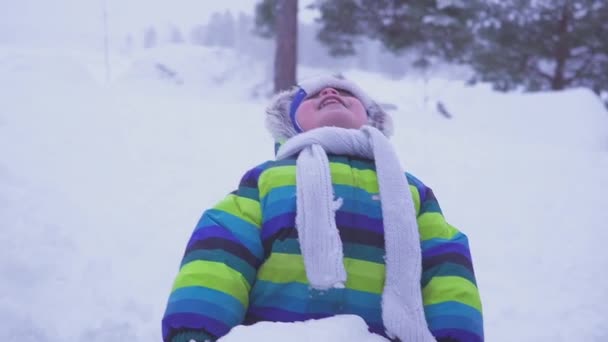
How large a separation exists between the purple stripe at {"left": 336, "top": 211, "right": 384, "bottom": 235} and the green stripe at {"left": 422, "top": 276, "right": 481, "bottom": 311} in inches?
9.9

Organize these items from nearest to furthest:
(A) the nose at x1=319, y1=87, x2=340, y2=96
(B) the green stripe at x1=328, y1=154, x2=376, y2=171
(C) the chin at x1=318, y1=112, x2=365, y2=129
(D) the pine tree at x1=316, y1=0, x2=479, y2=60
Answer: (B) the green stripe at x1=328, y1=154, x2=376, y2=171 → (C) the chin at x1=318, y1=112, x2=365, y2=129 → (A) the nose at x1=319, y1=87, x2=340, y2=96 → (D) the pine tree at x1=316, y1=0, x2=479, y2=60

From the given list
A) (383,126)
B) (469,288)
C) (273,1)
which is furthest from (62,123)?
(273,1)

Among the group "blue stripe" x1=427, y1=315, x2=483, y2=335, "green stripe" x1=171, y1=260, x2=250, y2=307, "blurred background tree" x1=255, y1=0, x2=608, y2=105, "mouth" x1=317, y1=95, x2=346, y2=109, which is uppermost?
"blurred background tree" x1=255, y1=0, x2=608, y2=105

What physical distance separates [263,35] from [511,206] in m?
9.67

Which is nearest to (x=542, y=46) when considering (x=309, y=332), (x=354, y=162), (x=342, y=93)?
(x=342, y=93)

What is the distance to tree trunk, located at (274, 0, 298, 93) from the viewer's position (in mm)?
8443

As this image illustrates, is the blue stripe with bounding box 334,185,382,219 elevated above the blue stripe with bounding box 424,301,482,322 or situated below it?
above

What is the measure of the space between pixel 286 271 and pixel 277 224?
164 millimetres

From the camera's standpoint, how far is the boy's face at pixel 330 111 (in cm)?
192

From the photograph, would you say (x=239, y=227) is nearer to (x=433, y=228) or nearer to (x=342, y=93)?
(x=433, y=228)

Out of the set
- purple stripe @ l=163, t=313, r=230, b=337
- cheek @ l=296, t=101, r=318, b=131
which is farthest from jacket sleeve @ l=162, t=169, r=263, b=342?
cheek @ l=296, t=101, r=318, b=131

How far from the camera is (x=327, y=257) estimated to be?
1405 millimetres

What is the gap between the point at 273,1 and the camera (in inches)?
416

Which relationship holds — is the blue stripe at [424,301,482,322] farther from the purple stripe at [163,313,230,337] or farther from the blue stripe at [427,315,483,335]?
the purple stripe at [163,313,230,337]
